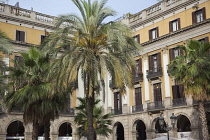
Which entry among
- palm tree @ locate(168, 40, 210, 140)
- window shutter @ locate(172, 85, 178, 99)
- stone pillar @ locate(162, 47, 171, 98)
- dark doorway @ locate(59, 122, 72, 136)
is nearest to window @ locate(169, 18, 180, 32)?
stone pillar @ locate(162, 47, 171, 98)

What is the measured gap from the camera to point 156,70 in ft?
122

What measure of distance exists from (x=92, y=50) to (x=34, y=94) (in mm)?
5405

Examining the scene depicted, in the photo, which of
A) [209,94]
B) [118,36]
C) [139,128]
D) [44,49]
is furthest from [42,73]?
[139,128]

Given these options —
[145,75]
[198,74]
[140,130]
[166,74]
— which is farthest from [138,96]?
[198,74]

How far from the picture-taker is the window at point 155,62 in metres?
37.2

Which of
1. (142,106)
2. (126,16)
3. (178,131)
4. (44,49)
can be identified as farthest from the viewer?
(126,16)

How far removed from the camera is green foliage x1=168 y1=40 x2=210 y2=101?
79.9ft

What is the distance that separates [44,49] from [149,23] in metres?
20.4

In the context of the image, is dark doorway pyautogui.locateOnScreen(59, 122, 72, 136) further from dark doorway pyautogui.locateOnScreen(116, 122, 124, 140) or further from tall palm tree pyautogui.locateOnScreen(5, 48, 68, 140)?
tall palm tree pyautogui.locateOnScreen(5, 48, 68, 140)

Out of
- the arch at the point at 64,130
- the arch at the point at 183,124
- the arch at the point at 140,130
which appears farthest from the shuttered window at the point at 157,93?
the arch at the point at 64,130

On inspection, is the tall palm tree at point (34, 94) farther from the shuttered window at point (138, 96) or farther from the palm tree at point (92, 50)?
the shuttered window at point (138, 96)

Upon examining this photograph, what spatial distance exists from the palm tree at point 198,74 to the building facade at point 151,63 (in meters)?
7.03

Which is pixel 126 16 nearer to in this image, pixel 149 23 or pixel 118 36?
pixel 149 23

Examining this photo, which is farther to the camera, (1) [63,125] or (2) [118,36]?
(1) [63,125]
